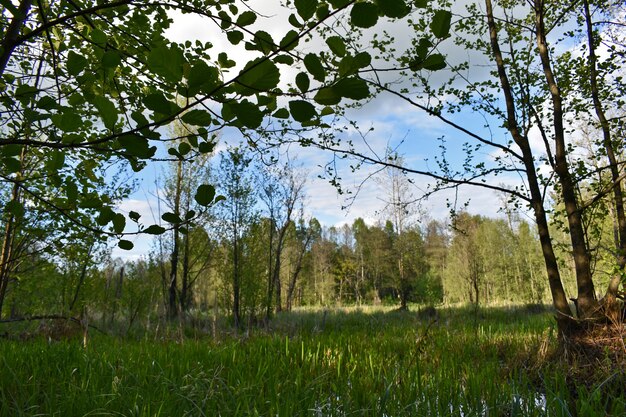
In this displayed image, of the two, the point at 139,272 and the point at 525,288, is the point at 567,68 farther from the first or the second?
the point at 525,288

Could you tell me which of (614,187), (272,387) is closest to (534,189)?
(614,187)

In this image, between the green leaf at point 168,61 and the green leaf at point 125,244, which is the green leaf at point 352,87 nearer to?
the green leaf at point 168,61

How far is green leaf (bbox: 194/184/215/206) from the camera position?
102 cm

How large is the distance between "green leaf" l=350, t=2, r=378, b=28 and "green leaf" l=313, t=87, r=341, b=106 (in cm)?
14

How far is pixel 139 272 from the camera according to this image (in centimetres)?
1390

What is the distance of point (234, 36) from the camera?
1.17 metres

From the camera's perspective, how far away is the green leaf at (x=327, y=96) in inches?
30.9

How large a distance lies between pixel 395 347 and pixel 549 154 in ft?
11.1

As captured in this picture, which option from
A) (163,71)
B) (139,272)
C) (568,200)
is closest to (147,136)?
(163,71)

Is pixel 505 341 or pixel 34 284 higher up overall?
pixel 34 284

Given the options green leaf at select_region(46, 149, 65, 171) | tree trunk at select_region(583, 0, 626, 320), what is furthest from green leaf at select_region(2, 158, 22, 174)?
tree trunk at select_region(583, 0, 626, 320)

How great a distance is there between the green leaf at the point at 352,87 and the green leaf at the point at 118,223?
94cm

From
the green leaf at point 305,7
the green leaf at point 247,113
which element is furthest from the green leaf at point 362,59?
the green leaf at point 247,113

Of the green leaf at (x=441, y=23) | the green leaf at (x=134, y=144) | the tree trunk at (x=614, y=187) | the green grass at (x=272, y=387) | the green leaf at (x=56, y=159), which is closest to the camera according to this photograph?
the green leaf at (x=441, y=23)
